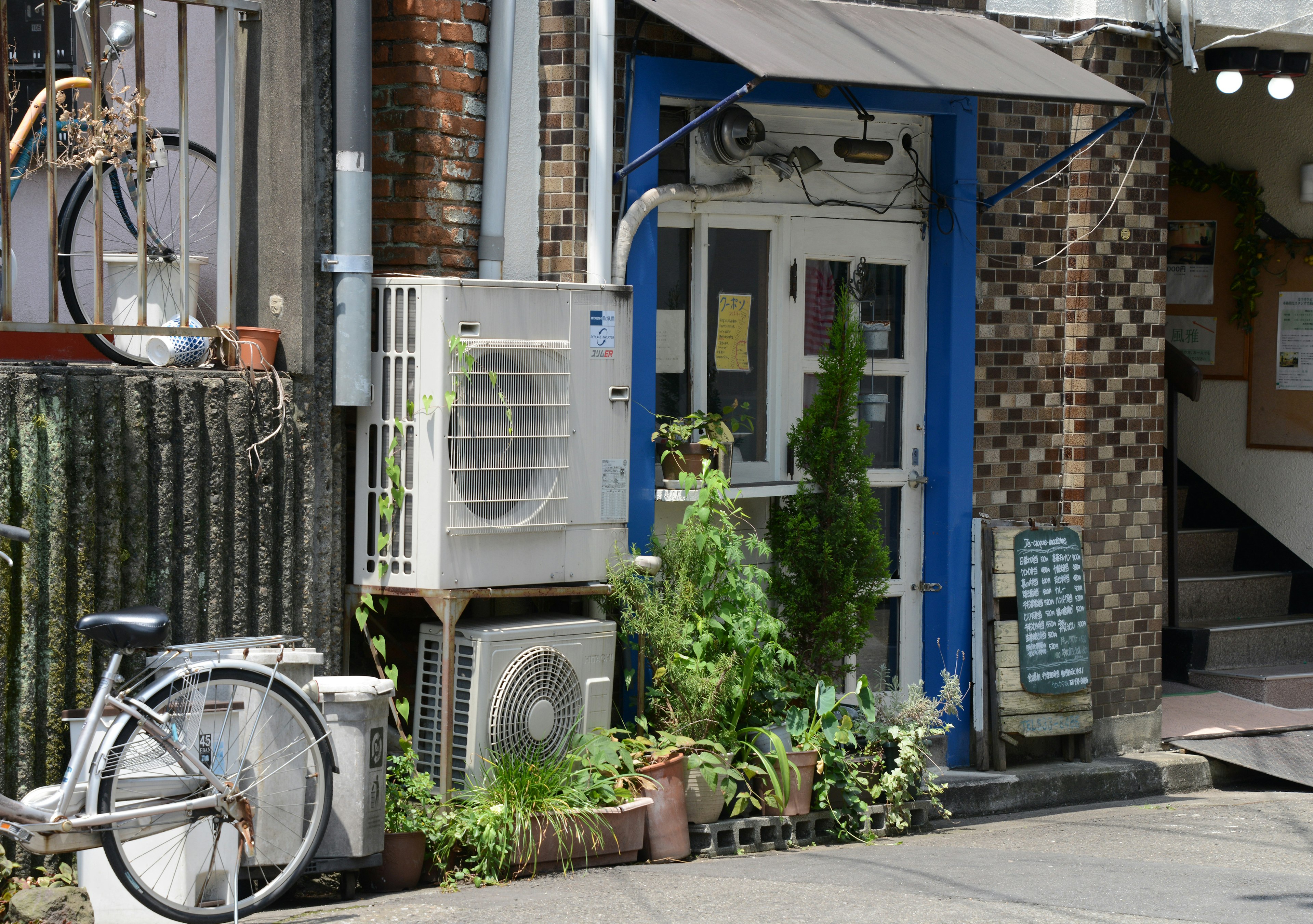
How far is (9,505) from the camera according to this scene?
518 centimetres

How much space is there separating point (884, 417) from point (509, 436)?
2608 millimetres

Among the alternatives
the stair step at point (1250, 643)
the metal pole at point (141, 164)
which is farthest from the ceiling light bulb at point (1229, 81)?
the metal pole at point (141, 164)

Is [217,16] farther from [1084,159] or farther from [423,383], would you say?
[1084,159]

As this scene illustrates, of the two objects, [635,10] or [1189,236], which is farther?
[1189,236]

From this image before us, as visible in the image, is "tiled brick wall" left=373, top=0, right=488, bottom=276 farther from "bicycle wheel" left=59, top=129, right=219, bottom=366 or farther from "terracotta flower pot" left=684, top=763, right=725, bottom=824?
"terracotta flower pot" left=684, top=763, right=725, bottom=824

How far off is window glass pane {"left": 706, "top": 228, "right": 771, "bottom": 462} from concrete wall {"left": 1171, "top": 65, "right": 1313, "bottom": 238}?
4.42 m

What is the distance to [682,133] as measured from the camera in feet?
21.0

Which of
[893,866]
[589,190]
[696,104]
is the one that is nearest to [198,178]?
[589,190]

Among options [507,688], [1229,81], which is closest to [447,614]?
[507,688]

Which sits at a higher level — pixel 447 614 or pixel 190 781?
pixel 447 614

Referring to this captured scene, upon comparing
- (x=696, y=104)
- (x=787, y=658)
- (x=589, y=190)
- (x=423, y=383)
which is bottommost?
(x=787, y=658)

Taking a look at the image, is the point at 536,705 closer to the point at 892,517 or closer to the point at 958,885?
the point at 958,885

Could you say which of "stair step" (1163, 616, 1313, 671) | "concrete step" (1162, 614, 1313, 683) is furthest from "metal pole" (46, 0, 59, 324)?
"stair step" (1163, 616, 1313, 671)

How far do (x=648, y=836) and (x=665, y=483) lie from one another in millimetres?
1638
